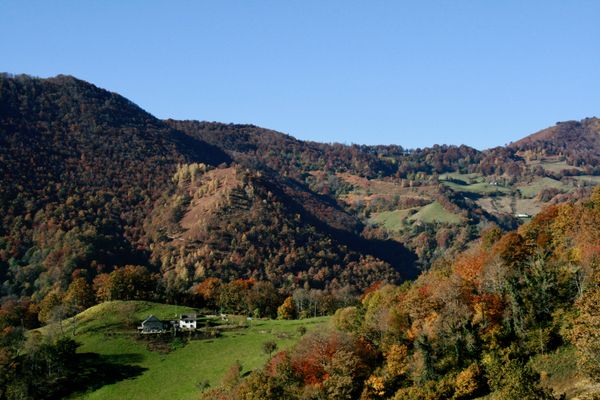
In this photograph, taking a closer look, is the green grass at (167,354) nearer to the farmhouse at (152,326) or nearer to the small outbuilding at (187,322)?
the farmhouse at (152,326)

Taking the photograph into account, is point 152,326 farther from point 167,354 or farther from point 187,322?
point 167,354

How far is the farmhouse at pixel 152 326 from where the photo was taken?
10569 cm

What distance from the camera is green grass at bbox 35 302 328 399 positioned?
279 feet

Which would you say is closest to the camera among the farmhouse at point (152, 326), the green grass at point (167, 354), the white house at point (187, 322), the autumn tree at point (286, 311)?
the green grass at point (167, 354)

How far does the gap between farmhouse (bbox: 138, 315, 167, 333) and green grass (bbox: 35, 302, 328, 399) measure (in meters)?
1.95

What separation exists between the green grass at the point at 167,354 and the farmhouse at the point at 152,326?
1946 millimetres

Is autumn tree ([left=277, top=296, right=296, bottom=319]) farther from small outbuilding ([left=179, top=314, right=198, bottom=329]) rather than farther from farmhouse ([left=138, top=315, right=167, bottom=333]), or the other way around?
farmhouse ([left=138, top=315, right=167, bottom=333])

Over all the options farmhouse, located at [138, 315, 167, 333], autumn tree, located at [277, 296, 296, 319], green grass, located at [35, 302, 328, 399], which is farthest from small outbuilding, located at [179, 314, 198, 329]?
autumn tree, located at [277, 296, 296, 319]

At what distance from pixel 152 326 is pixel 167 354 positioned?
10.7 m

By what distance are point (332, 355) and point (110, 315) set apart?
5650 centimetres

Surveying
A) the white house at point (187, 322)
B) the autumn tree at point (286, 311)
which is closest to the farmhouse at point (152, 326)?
the white house at point (187, 322)

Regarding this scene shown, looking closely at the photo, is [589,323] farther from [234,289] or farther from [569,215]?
[234,289]

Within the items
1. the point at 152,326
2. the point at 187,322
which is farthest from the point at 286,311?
the point at 152,326

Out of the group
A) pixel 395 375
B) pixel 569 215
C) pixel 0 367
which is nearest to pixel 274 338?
pixel 395 375
